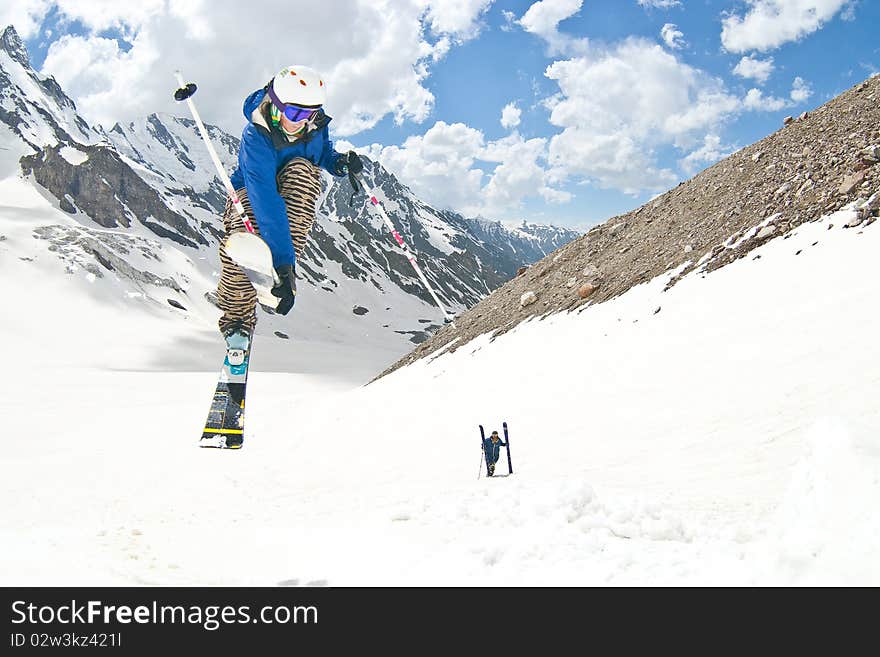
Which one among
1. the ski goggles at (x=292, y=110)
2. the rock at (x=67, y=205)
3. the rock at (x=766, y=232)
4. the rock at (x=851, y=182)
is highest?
the rock at (x=67, y=205)

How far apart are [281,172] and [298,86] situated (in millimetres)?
Answer: 800

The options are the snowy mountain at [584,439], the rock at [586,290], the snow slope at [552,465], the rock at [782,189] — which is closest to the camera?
the snow slope at [552,465]

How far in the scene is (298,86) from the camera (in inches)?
191

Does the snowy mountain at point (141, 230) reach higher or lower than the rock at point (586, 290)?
higher

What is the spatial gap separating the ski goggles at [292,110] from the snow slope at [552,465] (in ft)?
12.1

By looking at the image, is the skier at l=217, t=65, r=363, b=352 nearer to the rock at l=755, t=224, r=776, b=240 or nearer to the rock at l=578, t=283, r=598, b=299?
the rock at l=755, t=224, r=776, b=240

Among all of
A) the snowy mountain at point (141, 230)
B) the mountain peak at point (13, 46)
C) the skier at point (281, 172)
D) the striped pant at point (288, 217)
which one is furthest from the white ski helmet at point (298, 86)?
the mountain peak at point (13, 46)

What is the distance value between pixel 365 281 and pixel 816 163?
158306mm

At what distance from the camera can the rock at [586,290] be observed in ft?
64.9

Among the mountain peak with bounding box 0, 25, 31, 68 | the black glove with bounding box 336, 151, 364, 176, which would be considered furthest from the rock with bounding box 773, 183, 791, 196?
the mountain peak with bounding box 0, 25, 31, 68

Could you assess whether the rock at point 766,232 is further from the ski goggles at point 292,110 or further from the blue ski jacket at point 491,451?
the ski goggles at point 292,110

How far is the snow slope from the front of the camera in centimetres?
348
